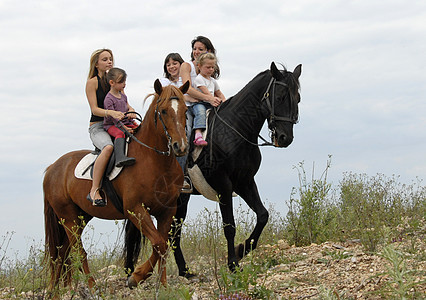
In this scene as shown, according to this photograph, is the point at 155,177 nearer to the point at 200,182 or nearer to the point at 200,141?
the point at 200,141

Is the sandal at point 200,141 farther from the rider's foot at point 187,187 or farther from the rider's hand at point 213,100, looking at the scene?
the rider's hand at point 213,100

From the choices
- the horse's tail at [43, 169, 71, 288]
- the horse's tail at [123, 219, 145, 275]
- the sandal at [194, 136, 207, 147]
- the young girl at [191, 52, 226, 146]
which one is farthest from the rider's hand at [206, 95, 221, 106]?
the horse's tail at [43, 169, 71, 288]

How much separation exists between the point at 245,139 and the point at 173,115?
1.77 metres

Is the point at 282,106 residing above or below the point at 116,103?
below

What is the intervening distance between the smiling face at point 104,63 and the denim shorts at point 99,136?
0.94 m

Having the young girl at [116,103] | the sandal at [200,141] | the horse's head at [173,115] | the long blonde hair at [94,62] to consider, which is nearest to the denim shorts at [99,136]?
the young girl at [116,103]

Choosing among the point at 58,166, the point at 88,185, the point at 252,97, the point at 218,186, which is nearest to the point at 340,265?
the point at 218,186

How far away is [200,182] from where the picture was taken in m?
7.51

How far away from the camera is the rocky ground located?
5.24 m

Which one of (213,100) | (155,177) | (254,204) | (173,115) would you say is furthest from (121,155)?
(254,204)

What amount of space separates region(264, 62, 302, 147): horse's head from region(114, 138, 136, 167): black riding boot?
2.08m

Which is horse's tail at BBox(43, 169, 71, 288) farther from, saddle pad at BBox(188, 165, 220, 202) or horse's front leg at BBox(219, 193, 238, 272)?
horse's front leg at BBox(219, 193, 238, 272)

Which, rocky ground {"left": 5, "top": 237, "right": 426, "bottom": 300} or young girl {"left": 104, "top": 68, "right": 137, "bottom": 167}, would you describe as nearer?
rocky ground {"left": 5, "top": 237, "right": 426, "bottom": 300}

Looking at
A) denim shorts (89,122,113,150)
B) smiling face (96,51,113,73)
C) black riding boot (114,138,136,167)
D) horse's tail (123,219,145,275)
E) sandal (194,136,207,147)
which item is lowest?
horse's tail (123,219,145,275)
